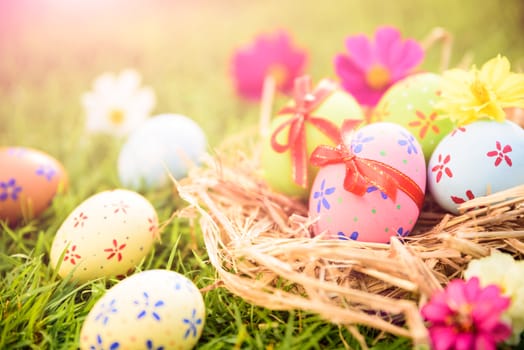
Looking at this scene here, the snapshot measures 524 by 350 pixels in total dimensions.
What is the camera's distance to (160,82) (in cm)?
281

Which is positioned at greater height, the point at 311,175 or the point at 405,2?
the point at 405,2

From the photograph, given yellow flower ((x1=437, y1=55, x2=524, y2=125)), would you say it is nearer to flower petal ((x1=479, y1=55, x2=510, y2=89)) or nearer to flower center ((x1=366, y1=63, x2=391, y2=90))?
flower petal ((x1=479, y1=55, x2=510, y2=89))

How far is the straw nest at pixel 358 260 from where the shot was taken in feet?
3.36

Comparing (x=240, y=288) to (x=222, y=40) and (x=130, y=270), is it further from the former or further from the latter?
(x=222, y=40)

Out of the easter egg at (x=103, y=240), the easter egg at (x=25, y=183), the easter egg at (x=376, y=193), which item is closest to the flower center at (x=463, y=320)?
the easter egg at (x=376, y=193)

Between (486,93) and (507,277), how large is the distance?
0.53 meters

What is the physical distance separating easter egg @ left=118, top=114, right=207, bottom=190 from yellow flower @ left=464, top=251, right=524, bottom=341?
1035 millimetres

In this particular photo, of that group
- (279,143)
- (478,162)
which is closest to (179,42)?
(279,143)

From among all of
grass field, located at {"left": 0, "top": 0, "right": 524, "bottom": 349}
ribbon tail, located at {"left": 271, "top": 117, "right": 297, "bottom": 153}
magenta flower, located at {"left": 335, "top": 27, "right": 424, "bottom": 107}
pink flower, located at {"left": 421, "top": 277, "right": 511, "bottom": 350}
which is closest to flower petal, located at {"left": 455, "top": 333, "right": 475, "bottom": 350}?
pink flower, located at {"left": 421, "top": 277, "right": 511, "bottom": 350}

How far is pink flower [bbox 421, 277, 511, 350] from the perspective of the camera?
3.05 feet

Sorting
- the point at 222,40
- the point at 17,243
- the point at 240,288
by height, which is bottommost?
the point at 17,243

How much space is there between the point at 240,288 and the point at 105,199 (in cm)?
52

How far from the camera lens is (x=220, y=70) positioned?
3000mm

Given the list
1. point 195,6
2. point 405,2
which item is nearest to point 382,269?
point 405,2
